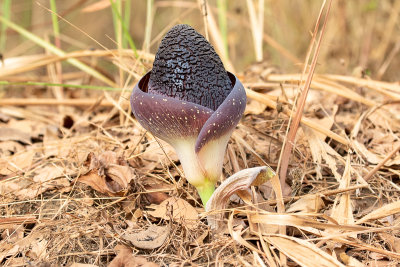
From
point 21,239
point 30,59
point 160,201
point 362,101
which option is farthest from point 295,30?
point 21,239

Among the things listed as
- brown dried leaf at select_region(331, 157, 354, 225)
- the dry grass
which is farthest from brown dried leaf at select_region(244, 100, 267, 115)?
brown dried leaf at select_region(331, 157, 354, 225)

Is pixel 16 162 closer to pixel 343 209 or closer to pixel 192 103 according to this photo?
pixel 192 103

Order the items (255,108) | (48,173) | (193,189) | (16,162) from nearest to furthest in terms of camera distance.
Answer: (193,189) → (48,173) → (16,162) → (255,108)

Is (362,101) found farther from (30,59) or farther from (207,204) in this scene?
(30,59)

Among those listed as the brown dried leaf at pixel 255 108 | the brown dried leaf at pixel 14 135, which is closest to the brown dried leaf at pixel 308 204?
the brown dried leaf at pixel 255 108

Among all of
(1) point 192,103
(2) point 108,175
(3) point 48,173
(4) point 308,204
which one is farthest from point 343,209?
(3) point 48,173

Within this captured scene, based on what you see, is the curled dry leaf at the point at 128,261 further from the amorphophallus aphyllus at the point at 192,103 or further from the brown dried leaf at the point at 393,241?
the brown dried leaf at the point at 393,241
